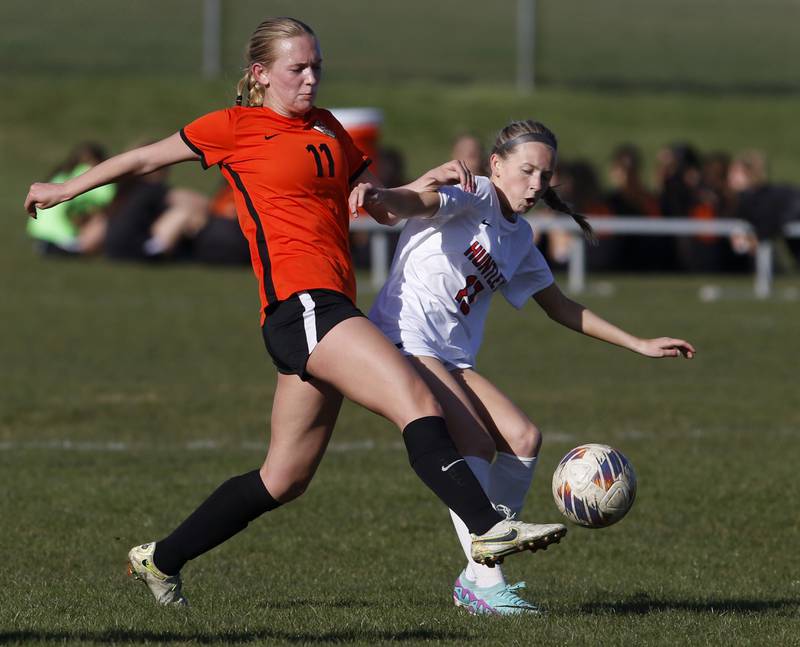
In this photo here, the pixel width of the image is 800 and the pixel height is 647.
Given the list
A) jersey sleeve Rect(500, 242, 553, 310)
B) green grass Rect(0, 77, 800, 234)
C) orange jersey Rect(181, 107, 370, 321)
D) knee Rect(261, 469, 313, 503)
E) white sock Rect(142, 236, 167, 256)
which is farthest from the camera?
green grass Rect(0, 77, 800, 234)

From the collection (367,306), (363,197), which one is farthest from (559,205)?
(367,306)

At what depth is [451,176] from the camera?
19.0 feet

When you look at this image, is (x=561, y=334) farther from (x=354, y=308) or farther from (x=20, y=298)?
(x=354, y=308)

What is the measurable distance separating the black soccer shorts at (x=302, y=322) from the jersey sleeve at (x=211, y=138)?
60 centimetres

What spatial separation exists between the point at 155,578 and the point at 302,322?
4.07ft

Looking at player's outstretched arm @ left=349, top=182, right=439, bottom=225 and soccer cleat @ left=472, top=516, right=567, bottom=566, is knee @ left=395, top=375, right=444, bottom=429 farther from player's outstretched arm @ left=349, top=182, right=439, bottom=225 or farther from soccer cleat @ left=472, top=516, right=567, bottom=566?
player's outstretched arm @ left=349, top=182, right=439, bottom=225

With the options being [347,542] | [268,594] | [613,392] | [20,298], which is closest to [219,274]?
[20,298]

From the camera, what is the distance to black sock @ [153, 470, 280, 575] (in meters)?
6.02

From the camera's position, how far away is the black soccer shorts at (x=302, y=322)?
18.2 ft

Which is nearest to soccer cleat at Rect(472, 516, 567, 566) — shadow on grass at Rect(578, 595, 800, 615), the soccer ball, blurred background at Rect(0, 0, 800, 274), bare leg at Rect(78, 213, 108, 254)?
the soccer ball

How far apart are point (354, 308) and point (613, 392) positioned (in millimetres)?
7155

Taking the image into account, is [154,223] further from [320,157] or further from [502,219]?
[320,157]

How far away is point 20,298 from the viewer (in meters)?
18.0

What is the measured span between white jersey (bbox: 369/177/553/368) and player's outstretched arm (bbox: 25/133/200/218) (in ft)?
3.10
